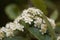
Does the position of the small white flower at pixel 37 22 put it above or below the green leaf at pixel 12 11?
below

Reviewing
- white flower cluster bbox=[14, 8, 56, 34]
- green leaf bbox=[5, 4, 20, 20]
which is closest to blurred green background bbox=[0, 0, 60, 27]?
green leaf bbox=[5, 4, 20, 20]

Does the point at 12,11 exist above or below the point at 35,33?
above

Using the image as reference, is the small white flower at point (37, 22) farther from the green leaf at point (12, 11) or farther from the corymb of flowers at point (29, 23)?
the green leaf at point (12, 11)

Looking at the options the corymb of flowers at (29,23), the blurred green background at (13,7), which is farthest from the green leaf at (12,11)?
the corymb of flowers at (29,23)

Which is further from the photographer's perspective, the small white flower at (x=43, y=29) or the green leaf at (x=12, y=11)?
the green leaf at (x=12, y=11)

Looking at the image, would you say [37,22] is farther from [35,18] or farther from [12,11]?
[12,11]

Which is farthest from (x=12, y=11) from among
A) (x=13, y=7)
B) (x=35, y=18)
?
(x=35, y=18)

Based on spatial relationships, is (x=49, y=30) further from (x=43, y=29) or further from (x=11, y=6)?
(x=11, y=6)

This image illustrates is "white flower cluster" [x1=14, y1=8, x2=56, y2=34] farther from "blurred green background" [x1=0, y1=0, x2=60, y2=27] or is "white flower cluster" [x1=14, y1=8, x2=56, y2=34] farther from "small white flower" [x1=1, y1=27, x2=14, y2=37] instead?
"blurred green background" [x1=0, y1=0, x2=60, y2=27]

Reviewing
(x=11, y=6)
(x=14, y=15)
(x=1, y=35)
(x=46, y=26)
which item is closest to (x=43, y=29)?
(x=46, y=26)
